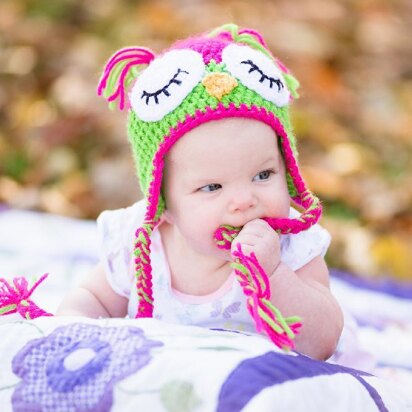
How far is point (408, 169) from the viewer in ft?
9.93

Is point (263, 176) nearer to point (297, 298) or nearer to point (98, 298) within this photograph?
A: point (297, 298)

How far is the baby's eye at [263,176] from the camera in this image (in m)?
1.19

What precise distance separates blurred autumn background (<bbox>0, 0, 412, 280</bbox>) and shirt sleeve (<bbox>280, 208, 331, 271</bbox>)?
1068mm

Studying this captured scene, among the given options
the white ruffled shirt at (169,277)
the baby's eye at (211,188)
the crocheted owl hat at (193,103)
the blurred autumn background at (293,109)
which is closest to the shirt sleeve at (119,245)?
the white ruffled shirt at (169,277)

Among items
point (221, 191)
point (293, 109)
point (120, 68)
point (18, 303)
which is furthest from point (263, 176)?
point (293, 109)

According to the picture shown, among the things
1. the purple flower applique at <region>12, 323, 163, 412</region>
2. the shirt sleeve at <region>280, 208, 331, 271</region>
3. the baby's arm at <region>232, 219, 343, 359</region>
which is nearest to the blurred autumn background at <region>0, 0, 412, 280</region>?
the shirt sleeve at <region>280, 208, 331, 271</region>

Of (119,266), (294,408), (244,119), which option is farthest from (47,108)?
(294,408)

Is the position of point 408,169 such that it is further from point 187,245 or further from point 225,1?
point 187,245

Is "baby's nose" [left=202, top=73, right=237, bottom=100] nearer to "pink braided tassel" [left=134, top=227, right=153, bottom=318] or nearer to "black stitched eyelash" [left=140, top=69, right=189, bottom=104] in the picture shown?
"black stitched eyelash" [left=140, top=69, right=189, bottom=104]

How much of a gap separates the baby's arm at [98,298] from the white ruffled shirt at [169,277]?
2cm

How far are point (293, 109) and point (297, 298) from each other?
212cm

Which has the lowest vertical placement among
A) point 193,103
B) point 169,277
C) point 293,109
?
point 293,109

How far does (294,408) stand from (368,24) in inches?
124

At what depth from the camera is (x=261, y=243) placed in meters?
1.15
